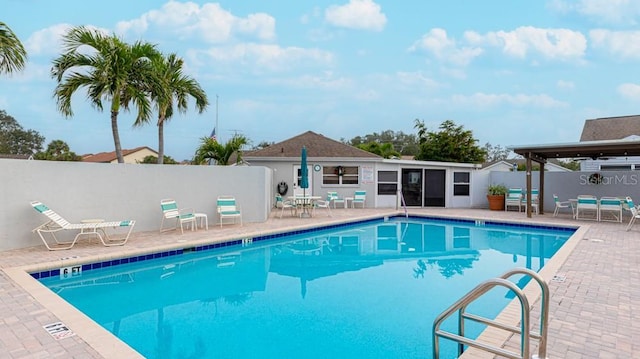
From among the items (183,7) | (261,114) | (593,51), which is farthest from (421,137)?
(183,7)

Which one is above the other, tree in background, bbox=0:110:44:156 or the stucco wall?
tree in background, bbox=0:110:44:156

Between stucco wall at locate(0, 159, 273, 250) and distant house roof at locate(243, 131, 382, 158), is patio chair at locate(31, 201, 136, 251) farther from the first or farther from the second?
distant house roof at locate(243, 131, 382, 158)

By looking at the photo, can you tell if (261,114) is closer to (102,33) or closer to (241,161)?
(241,161)

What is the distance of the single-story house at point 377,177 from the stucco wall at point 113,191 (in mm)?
4041

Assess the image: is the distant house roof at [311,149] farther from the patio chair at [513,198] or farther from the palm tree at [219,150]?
the patio chair at [513,198]

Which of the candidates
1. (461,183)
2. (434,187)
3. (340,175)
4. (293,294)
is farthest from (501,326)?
(461,183)

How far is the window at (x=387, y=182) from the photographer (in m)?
15.7

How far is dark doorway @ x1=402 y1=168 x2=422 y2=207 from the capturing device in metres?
16.0

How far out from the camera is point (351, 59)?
1788cm

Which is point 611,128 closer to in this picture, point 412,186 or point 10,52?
point 412,186

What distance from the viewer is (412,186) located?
634 inches

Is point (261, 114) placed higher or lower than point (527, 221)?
higher

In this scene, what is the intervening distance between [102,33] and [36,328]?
832cm

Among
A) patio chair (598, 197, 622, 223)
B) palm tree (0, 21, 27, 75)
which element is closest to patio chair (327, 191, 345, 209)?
patio chair (598, 197, 622, 223)
